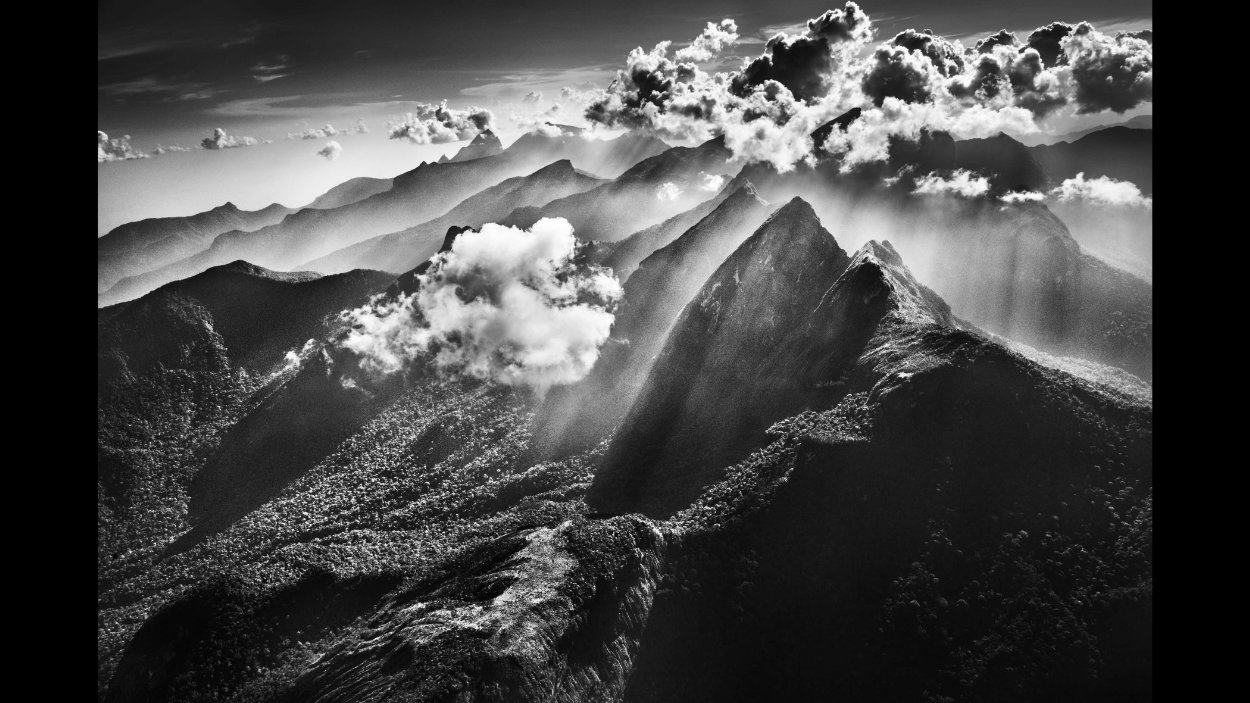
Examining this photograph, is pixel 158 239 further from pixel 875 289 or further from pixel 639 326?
pixel 875 289

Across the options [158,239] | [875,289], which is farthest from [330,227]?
[875,289]

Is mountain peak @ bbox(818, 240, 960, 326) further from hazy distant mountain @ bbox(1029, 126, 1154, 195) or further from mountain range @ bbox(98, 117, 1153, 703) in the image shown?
hazy distant mountain @ bbox(1029, 126, 1154, 195)

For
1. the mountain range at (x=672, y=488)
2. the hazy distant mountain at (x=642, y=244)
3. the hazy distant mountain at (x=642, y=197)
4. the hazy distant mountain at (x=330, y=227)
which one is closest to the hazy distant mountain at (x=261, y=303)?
the mountain range at (x=672, y=488)

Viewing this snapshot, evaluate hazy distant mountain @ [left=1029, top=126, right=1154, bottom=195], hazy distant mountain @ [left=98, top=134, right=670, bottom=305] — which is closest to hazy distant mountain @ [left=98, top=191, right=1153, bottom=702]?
hazy distant mountain @ [left=1029, top=126, right=1154, bottom=195]

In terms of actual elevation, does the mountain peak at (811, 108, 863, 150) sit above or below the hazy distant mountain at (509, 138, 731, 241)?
above

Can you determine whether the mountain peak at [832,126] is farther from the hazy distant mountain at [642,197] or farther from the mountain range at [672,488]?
the mountain range at [672,488]
